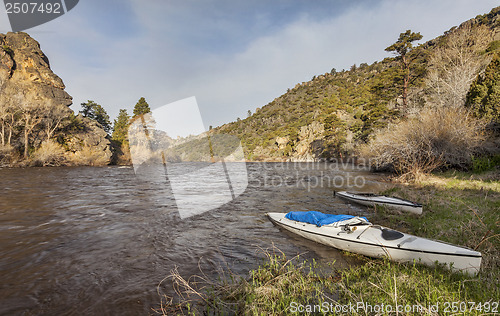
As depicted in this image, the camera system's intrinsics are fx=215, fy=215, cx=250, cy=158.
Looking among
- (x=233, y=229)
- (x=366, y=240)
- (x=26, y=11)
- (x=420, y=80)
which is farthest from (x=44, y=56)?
(x=420, y=80)

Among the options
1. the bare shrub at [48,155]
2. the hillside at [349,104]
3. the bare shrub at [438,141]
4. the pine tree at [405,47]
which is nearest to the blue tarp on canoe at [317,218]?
the bare shrub at [438,141]

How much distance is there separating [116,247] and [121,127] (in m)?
64.3

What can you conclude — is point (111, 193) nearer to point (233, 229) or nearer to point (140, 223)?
point (140, 223)

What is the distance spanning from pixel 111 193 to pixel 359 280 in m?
15.3

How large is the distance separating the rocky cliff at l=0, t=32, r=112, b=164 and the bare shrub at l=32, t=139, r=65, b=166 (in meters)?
0.43

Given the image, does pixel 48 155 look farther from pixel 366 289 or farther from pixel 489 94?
pixel 489 94

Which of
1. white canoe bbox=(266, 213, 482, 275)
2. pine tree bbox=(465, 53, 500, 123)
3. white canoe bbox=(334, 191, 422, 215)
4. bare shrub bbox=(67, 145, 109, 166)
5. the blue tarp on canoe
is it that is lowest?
white canoe bbox=(334, 191, 422, 215)

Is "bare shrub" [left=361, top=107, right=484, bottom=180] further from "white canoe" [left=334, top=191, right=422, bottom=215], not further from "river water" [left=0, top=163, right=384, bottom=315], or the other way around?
"river water" [left=0, top=163, right=384, bottom=315]

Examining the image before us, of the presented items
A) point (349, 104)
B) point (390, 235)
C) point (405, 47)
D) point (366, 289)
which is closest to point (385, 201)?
point (390, 235)

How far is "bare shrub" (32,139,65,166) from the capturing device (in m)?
27.2

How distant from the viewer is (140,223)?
8.64 m

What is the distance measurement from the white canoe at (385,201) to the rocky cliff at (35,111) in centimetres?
3522

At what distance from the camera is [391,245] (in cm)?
496

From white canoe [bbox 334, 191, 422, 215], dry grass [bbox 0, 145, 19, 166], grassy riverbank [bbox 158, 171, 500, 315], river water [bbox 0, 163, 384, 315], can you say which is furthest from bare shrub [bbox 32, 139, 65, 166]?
white canoe [bbox 334, 191, 422, 215]
